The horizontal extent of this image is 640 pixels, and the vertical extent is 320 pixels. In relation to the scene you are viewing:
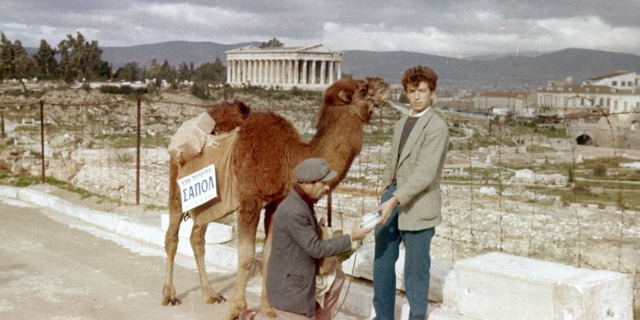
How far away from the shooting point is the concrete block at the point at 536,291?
17.5ft

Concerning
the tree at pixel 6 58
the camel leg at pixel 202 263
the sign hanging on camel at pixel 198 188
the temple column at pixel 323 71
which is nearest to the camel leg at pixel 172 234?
the camel leg at pixel 202 263

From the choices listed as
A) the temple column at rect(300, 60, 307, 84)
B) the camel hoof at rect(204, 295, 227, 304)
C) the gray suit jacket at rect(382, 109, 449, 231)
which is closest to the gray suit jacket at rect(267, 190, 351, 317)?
the gray suit jacket at rect(382, 109, 449, 231)

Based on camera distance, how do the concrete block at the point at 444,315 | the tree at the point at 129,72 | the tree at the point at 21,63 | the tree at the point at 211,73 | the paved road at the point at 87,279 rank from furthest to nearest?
the tree at the point at 211,73
the tree at the point at 129,72
the tree at the point at 21,63
the paved road at the point at 87,279
the concrete block at the point at 444,315

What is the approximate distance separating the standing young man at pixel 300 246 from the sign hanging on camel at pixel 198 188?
70.4 inches

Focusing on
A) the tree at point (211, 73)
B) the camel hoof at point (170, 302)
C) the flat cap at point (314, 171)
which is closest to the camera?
the flat cap at point (314, 171)

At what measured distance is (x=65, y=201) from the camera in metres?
13.5

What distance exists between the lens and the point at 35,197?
14.2 meters

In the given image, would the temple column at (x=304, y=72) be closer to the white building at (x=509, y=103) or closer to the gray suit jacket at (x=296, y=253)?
the white building at (x=509, y=103)

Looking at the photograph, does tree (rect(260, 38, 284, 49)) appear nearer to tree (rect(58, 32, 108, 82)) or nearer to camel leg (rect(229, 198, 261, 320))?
tree (rect(58, 32, 108, 82))

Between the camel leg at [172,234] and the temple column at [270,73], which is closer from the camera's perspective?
the camel leg at [172,234]

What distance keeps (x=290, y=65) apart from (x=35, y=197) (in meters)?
119

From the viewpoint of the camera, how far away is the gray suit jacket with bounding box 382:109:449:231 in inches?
208

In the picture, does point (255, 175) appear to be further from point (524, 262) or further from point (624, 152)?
point (624, 152)

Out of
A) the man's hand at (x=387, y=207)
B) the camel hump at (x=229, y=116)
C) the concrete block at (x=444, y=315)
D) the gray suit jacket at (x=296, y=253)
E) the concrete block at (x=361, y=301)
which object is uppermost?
the camel hump at (x=229, y=116)
